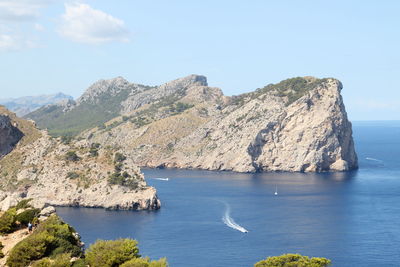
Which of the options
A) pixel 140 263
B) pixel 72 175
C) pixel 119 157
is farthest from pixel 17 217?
pixel 119 157

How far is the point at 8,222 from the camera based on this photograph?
6266 cm

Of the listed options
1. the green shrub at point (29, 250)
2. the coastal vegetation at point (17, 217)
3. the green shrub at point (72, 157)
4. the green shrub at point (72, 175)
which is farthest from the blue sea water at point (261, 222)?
the green shrub at point (29, 250)

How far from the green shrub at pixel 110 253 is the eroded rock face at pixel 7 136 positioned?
328 ft

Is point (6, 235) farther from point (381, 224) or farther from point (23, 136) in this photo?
point (23, 136)

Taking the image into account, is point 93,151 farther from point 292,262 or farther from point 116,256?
point 292,262

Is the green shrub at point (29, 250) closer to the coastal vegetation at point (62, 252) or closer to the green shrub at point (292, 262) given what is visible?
the coastal vegetation at point (62, 252)

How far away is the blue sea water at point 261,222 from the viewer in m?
97.1

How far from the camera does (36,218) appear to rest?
65.3 meters

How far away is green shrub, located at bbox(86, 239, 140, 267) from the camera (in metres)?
56.7

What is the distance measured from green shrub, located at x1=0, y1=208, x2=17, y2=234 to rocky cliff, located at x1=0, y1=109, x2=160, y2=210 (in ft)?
245

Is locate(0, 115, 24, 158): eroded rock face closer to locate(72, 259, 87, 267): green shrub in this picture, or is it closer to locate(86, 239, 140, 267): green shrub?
locate(86, 239, 140, 267): green shrub

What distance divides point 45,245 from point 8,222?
7873 millimetres

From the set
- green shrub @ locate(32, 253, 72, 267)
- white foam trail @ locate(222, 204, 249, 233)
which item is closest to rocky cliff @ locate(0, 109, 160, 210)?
white foam trail @ locate(222, 204, 249, 233)

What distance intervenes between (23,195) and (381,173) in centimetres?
11300
